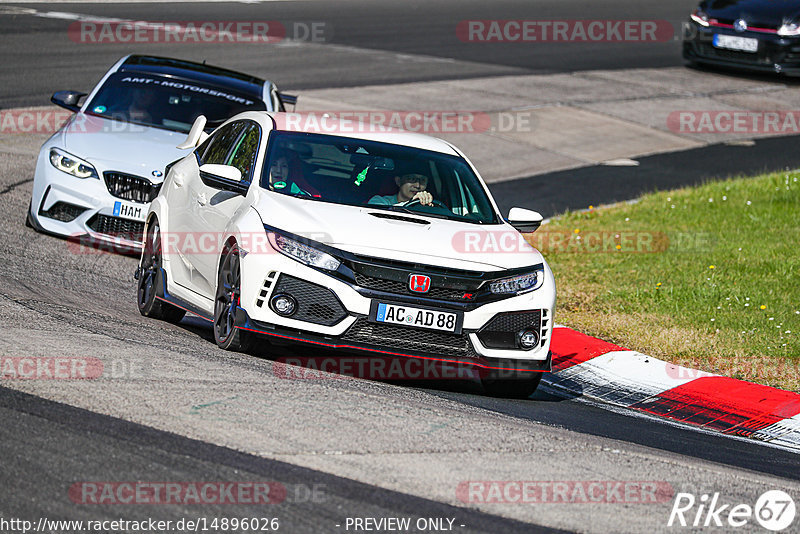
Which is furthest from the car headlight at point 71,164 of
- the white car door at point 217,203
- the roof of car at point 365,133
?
the roof of car at point 365,133

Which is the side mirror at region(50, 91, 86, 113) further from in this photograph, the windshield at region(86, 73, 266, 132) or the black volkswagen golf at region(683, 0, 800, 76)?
the black volkswagen golf at region(683, 0, 800, 76)

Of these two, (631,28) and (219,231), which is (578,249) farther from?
(631,28)

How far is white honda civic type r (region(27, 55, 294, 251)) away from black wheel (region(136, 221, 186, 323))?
1.31m

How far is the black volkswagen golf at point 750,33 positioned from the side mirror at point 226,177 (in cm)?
1780

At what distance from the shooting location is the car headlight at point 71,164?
11141mm

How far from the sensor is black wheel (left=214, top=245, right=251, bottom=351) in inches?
295

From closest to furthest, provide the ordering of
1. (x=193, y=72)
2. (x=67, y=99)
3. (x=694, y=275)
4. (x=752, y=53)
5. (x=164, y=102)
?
(x=694, y=275), (x=67, y=99), (x=164, y=102), (x=193, y=72), (x=752, y=53)

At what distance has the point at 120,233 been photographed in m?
11.1

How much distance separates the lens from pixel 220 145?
9.21 meters

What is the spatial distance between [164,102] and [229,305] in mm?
5385

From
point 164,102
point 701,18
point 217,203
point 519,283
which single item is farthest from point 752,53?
point 217,203

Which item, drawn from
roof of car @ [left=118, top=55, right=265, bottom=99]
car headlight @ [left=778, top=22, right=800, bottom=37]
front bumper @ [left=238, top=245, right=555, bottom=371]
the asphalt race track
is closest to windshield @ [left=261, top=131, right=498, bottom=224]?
front bumper @ [left=238, top=245, right=555, bottom=371]

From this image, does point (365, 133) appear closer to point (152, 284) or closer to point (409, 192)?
point (409, 192)

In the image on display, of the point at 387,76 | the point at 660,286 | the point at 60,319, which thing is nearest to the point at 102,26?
the point at 387,76
